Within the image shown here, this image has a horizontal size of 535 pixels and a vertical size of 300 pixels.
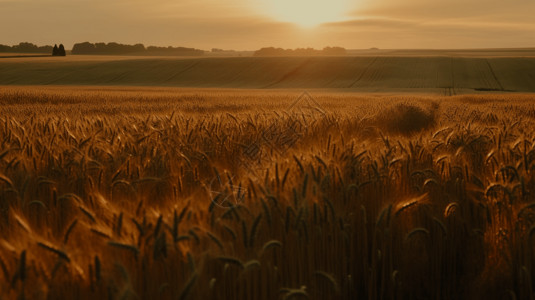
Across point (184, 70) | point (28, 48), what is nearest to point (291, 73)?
point (184, 70)

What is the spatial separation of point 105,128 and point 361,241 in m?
2.87

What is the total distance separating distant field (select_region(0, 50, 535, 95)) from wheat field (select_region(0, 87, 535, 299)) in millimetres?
41829

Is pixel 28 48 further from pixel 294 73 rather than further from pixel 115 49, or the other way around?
pixel 294 73

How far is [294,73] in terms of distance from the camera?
54031mm

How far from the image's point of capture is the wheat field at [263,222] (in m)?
1.51

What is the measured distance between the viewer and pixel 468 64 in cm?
5653

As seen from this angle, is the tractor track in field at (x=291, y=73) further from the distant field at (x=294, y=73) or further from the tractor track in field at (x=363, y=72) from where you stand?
the tractor track in field at (x=363, y=72)

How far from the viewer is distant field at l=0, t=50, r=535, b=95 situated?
Answer: 1868 inches

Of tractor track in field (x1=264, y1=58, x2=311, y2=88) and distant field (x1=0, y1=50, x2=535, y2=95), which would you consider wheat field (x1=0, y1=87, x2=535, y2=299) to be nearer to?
distant field (x1=0, y1=50, x2=535, y2=95)

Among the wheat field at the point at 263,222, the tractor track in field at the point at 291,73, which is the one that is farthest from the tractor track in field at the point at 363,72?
the wheat field at the point at 263,222

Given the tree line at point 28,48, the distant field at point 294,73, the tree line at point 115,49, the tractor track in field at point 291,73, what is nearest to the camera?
the distant field at point 294,73

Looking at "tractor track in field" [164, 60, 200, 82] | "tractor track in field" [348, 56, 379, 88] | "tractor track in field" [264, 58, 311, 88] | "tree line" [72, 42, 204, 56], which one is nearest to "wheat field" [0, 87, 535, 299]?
"tractor track in field" [348, 56, 379, 88]

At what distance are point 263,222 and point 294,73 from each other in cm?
5283

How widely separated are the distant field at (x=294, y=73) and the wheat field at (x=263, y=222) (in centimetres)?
4183
